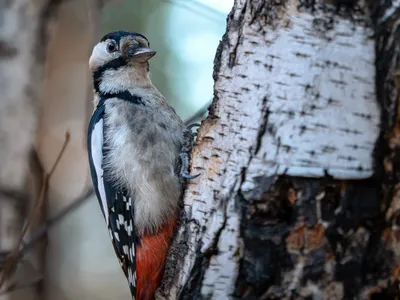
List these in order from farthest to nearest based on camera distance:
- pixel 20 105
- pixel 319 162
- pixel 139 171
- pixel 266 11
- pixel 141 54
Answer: pixel 20 105
pixel 141 54
pixel 139 171
pixel 266 11
pixel 319 162

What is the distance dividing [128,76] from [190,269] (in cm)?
129

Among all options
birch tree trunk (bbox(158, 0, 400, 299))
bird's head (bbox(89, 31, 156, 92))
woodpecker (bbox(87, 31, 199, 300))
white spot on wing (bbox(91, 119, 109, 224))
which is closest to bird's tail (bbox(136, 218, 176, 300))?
woodpecker (bbox(87, 31, 199, 300))

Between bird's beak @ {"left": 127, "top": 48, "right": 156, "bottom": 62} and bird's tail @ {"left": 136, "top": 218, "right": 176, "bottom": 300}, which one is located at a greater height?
bird's beak @ {"left": 127, "top": 48, "right": 156, "bottom": 62}

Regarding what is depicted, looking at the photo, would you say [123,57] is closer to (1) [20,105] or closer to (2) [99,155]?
(2) [99,155]

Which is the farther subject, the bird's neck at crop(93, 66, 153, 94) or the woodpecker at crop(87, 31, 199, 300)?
the bird's neck at crop(93, 66, 153, 94)

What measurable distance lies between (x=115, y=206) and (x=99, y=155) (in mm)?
255

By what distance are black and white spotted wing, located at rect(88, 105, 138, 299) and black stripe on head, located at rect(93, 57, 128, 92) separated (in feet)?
0.86

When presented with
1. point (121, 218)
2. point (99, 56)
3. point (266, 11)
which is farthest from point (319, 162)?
point (99, 56)

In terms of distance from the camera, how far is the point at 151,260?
2.28 m

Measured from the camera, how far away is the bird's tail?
220 centimetres

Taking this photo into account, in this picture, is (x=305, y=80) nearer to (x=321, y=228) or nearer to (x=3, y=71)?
(x=321, y=228)

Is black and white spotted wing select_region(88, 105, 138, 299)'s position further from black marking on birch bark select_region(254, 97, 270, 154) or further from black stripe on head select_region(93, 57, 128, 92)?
black marking on birch bark select_region(254, 97, 270, 154)

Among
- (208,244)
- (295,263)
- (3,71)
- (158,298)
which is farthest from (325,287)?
(3,71)

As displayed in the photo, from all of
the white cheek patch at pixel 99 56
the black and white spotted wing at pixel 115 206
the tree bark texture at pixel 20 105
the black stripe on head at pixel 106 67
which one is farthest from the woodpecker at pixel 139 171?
the tree bark texture at pixel 20 105
